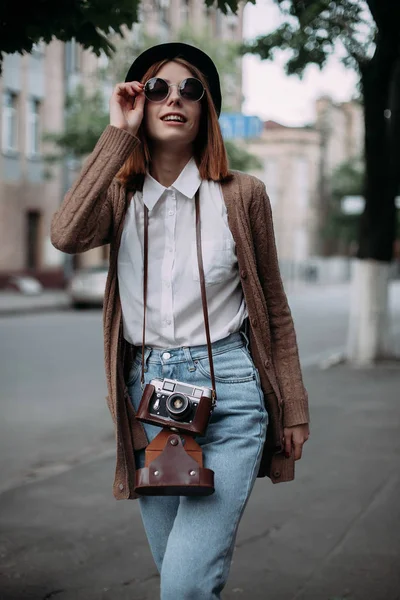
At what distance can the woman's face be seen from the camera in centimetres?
271

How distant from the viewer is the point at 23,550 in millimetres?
4527

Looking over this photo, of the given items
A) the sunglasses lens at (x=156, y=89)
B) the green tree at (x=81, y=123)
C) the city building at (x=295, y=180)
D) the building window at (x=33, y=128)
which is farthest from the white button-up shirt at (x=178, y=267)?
the city building at (x=295, y=180)

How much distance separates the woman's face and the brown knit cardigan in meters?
0.13

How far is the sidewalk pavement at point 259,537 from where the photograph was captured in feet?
13.3

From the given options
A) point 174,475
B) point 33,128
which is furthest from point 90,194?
point 33,128

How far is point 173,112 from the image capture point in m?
2.71

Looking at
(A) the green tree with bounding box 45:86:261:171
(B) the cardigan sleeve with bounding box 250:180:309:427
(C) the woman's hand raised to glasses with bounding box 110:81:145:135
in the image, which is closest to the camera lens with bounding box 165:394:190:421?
(B) the cardigan sleeve with bounding box 250:180:309:427

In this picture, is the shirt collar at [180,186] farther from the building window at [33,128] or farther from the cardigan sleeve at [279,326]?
the building window at [33,128]

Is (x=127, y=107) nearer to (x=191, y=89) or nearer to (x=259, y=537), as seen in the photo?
(x=191, y=89)

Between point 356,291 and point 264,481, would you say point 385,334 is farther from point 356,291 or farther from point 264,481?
point 264,481

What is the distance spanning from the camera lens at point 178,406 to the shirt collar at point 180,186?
0.56 metres

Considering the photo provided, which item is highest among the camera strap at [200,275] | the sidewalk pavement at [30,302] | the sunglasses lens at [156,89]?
the sunglasses lens at [156,89]

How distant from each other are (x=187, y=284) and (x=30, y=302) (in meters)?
22.8

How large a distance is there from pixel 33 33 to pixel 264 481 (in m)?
3.22
